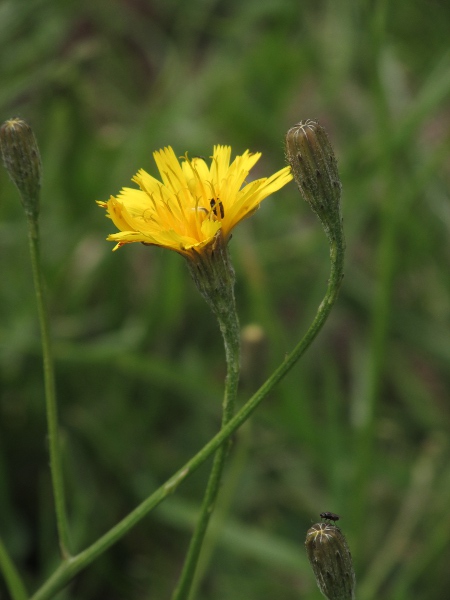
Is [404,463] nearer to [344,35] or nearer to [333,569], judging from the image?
[333,569]

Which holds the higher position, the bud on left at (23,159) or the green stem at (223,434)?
the bud on left at (23,159)

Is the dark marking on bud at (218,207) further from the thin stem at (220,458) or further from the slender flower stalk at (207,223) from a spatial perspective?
the thin stem at (220,458)

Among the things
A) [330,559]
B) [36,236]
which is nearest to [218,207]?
[36,236]

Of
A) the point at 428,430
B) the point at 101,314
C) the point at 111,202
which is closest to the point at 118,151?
the point at 101,314

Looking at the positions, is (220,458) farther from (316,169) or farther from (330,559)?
(316,169)

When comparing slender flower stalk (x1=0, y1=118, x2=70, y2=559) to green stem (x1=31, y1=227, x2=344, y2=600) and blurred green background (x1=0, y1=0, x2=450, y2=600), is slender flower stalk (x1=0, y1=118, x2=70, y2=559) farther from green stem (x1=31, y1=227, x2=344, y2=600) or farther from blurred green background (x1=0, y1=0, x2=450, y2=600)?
blurred green background (x1=0, y1=0, x2=450, y2=600)

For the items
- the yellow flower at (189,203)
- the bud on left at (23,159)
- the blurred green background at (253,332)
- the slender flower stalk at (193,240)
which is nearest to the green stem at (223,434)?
the slender flower stalk at (193,240)

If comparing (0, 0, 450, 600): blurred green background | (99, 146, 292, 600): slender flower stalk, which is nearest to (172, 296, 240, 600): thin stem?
(99, 146, 292, 600): slender flower stalk
